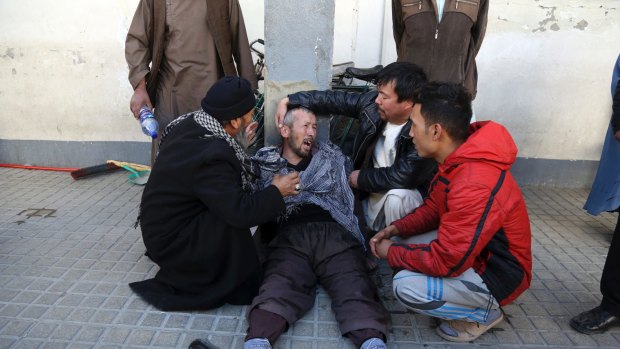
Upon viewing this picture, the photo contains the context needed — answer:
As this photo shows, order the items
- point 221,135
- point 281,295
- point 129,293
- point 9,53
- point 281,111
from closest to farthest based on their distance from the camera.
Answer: point 221,135, point 281,295, point 129,293, point 281,111, point 9,53

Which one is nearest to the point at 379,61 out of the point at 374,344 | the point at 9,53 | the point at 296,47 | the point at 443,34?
the point at 443,34

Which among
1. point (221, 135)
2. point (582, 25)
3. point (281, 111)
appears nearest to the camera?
point (221, 135)

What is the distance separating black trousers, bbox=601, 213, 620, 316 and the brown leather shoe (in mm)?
33

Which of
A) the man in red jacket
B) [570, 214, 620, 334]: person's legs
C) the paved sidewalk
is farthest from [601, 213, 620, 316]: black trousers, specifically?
the man in red jacket

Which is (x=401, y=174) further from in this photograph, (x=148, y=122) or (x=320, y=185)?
(x=148, y=122)

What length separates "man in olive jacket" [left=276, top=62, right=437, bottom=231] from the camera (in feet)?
9.87

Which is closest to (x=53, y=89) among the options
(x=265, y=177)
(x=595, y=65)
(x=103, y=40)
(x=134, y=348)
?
(x=103, y=40)

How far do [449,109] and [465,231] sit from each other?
2.02 ft

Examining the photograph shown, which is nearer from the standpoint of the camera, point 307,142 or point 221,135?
point 221,135

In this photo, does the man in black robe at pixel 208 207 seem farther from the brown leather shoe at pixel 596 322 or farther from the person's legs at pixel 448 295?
the brown leather shoe at pixel 596 322

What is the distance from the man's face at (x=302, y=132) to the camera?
3064 millimetres

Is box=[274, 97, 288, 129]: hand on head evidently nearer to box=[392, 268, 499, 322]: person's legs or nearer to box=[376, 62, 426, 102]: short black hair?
box=[376, 62, 426, 102]: short black hair

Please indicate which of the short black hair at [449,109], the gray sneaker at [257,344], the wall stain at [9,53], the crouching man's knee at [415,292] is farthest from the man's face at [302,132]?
the wall stain at [9,53]

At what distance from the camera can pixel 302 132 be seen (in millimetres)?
3068
